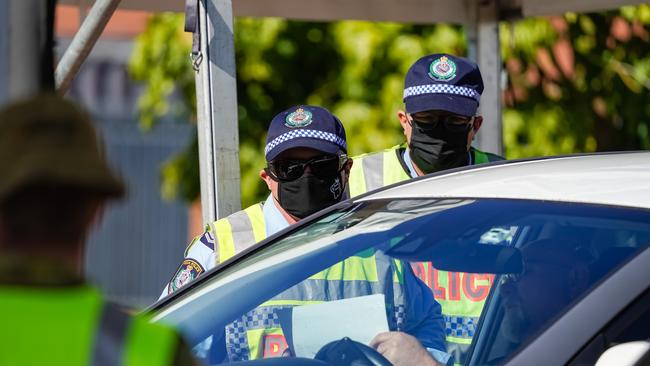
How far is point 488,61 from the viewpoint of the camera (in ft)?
22.4

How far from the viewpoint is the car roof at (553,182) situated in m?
3.12

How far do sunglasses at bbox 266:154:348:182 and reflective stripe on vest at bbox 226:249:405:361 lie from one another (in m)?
1.02

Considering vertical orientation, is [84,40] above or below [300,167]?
above

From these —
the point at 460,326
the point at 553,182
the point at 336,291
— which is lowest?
the point at 460,326

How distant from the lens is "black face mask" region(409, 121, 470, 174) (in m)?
4.99

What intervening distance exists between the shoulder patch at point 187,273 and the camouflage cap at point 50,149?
234 cm

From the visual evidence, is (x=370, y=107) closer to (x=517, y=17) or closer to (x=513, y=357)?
(x=517, y=17)

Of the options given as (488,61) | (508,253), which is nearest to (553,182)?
(508,253)

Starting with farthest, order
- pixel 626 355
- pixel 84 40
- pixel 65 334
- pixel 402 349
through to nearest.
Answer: pixel 84 40 < pixel 402 349 < pixel 626 355 < pixel 65 334

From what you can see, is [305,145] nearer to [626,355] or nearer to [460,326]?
[460,326]

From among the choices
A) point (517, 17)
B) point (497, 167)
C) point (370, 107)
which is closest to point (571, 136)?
point (370, 107)

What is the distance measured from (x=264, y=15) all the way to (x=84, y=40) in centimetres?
164

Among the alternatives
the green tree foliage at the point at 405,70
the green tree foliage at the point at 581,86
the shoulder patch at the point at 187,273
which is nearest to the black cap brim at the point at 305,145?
the shoulder patch at the point at 187,273

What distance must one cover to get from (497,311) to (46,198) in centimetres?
174
